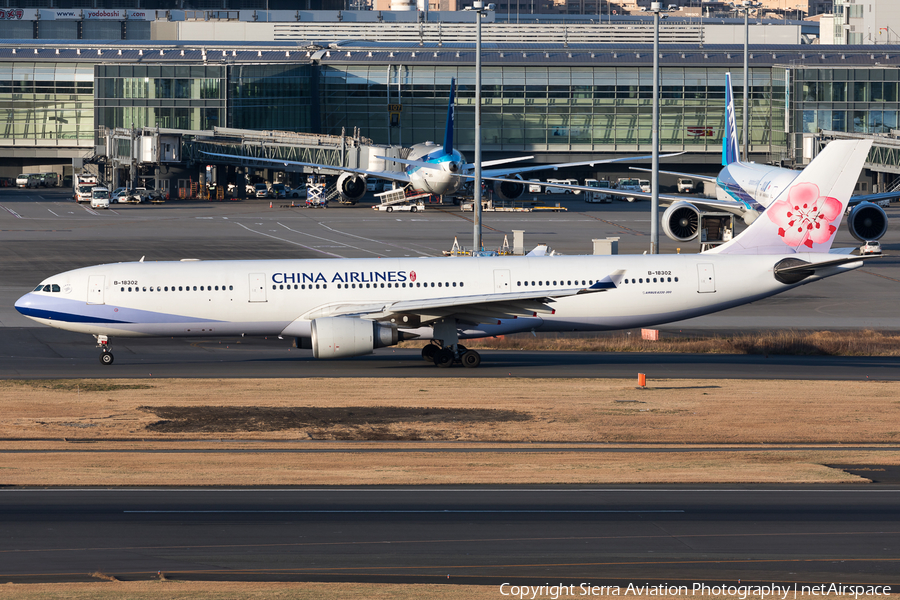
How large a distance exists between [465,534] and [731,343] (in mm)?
27271

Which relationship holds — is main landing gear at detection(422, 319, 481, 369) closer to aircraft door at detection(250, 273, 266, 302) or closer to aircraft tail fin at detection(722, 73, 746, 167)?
aircraft door at detection(250, 273, 266, 302)

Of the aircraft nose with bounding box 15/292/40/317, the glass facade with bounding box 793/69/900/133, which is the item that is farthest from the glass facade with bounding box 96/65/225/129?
the aircraft nose with bounding box 15/292/40/317

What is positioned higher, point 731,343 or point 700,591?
point 731,343

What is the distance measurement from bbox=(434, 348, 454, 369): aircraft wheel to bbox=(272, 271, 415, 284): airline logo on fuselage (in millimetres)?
2716

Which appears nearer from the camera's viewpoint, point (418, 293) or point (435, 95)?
point (418, 293)

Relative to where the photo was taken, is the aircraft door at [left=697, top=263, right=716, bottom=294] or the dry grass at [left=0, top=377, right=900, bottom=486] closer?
the dry grass at [left=0, top=377, right=900, bottom=486]

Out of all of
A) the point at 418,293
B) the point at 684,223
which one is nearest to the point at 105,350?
the point at 418,293

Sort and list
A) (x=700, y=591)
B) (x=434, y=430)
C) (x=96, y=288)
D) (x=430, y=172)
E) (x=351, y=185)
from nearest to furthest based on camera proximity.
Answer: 1. (x=700, y=591)
2. (x=434, y=430)
3. (x=96, y=288)
4. (x=430, y=172)
5. (x=351, y=185)

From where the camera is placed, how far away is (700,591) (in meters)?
15.5

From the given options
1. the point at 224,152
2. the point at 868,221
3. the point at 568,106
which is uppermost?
the point at 568,106

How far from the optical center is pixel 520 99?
454 ft

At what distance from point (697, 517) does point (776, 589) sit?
14.1 ft

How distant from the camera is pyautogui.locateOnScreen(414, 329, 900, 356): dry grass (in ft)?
141

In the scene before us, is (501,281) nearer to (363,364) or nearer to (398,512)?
(363,364)
